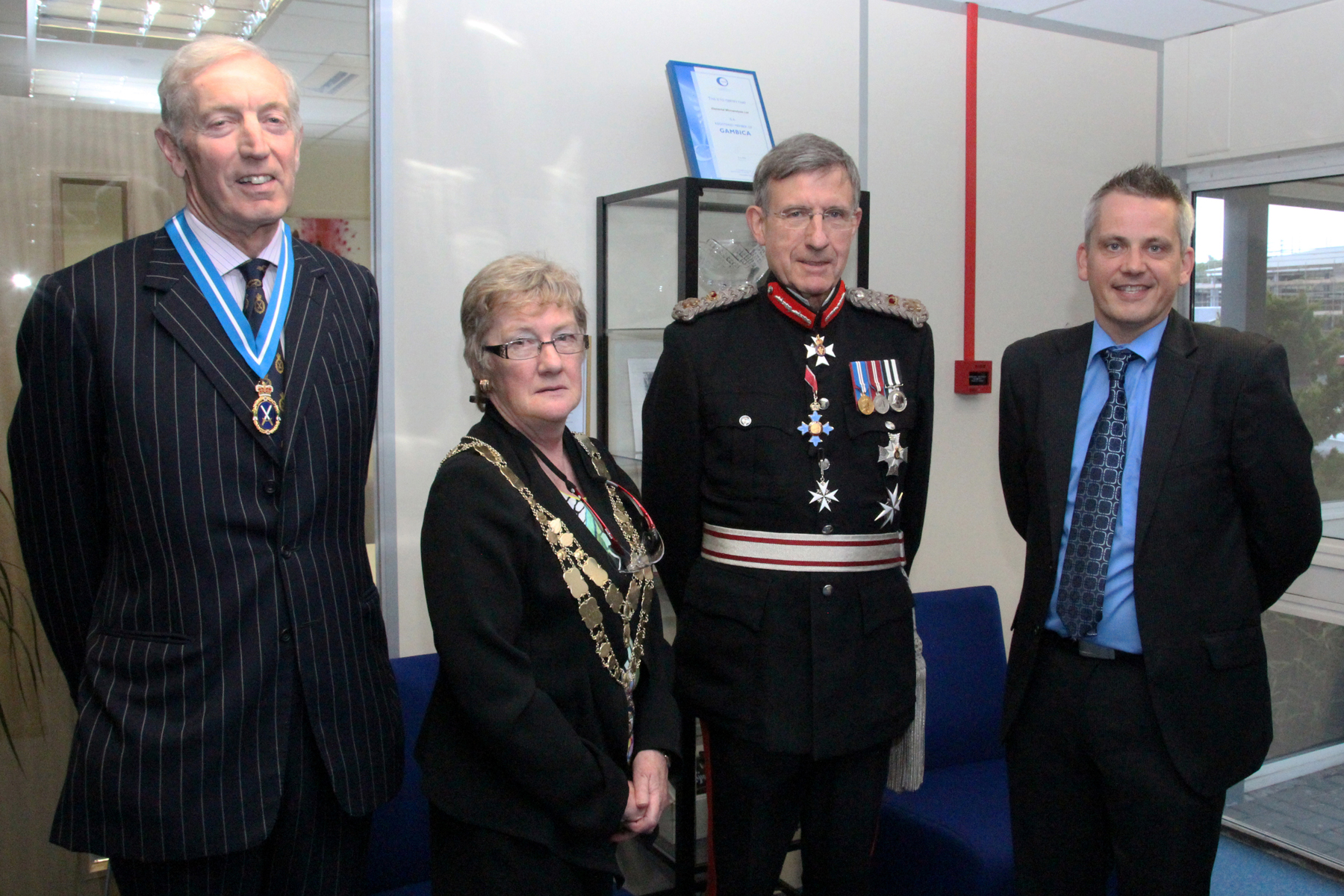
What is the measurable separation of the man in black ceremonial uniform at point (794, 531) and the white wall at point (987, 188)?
127 centimetres

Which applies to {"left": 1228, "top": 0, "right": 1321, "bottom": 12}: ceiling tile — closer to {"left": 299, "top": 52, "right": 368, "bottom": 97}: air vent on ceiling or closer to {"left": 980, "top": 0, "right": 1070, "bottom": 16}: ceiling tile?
{"left": 980, "top": 0, "right": 1070, "bottom": 16}: ceiling tile

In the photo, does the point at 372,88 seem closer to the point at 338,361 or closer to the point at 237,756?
the point at 338,361

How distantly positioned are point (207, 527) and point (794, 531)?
1.04m

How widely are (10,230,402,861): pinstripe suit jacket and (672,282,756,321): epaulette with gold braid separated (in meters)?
Result: 0.85

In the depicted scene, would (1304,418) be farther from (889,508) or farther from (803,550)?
(803,550)

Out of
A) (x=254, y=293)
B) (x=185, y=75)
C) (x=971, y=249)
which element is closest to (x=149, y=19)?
(x=185, y=75)

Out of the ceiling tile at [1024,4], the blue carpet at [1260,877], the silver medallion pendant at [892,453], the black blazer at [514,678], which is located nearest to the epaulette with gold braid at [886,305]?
the silver medallion pendant at [892,453]

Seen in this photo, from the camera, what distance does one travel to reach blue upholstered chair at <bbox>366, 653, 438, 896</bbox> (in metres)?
2.29

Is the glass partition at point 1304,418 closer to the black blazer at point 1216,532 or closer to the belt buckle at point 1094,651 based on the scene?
the black blazer at point 1216,532

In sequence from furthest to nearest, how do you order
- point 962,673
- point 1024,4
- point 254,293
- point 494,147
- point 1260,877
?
point 1024,4
point 1260,877
point 962,673
point 494,147
point 254,293

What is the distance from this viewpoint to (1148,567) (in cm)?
185

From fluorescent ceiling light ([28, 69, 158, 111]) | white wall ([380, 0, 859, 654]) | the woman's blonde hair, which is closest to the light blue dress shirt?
the woman's blonde hair

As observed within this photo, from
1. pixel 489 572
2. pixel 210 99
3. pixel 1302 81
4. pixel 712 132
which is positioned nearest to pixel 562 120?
pixel 712 132

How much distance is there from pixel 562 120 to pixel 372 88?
0.48 metres
